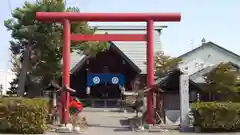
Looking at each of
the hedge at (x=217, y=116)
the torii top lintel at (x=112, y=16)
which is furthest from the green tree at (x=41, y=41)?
the hedge at (x=217, y=116)

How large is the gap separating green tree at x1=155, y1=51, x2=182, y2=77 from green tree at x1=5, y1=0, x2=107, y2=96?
25.6ft

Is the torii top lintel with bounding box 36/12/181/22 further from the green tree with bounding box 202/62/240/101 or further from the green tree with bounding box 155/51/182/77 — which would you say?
the green tree with bounding box 155/51/182/77

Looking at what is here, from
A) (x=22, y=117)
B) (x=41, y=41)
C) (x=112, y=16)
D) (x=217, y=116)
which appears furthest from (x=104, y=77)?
(x=22, y=117)

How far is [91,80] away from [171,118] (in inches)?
531

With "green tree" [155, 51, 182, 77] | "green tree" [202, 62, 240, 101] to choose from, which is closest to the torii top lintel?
"green tree" [202, 62, 240, 101]

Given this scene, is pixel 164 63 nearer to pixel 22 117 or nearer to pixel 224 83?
pixel 224 83

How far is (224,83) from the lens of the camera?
24.7m

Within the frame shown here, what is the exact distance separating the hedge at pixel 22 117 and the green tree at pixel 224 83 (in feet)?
44.7

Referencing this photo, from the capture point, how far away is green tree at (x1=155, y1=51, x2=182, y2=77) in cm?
3080

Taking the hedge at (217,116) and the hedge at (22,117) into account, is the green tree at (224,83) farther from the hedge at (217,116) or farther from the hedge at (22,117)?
the hedge at (22,117)

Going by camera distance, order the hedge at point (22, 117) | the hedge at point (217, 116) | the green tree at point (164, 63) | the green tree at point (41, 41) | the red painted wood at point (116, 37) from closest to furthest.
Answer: the hedge at point (22, 117), the hedge at point (217, 116), the red painted wood at point (116, 37), the green tree at point (41, 41), the green tree at point (164, 63)

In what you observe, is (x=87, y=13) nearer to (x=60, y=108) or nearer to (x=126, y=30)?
(x=60, y=108)

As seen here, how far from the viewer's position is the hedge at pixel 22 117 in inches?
611

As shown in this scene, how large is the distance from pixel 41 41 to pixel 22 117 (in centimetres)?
743
